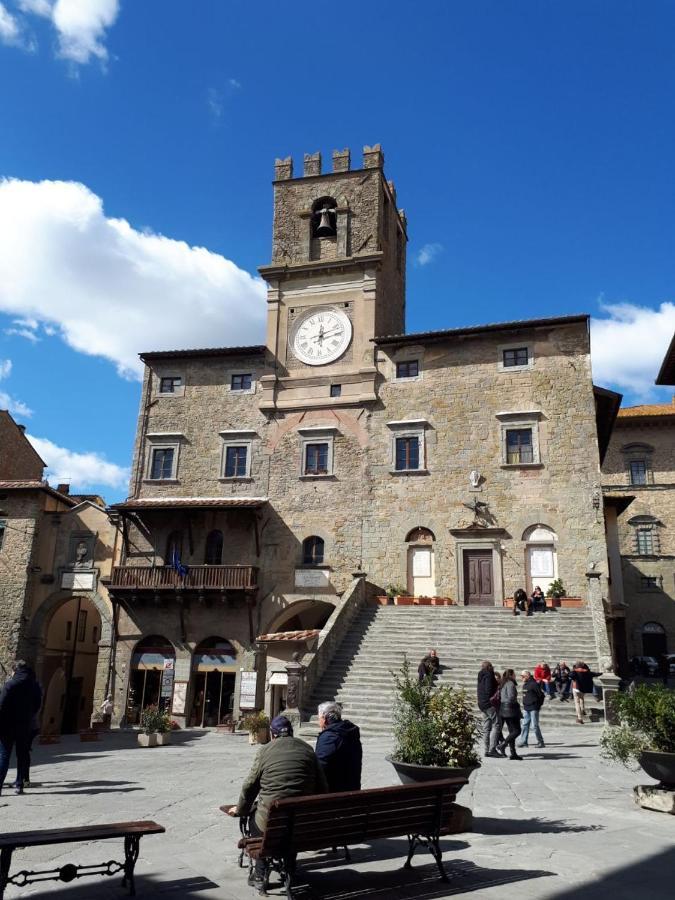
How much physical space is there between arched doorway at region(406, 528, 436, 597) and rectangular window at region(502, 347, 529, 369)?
23.7 ft

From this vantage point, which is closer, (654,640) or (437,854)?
(437,854)

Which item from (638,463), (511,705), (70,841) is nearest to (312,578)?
→ (511,705)

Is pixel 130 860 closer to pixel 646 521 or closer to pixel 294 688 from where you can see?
pixel 294 688

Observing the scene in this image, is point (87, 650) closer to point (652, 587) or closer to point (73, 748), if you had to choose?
point (73, 748)

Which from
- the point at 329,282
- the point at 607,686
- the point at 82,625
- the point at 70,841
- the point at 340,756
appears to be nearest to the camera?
the point at 70,841

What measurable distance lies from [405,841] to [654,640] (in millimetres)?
38476

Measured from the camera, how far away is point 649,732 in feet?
27.9

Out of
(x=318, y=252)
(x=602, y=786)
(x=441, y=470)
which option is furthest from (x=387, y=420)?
(x=602, y=786)

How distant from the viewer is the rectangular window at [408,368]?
30089 millimetres

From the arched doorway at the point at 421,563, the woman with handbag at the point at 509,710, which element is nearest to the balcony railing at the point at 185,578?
the arched doorway at the point at 421,563

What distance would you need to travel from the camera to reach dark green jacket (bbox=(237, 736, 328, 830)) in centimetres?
615

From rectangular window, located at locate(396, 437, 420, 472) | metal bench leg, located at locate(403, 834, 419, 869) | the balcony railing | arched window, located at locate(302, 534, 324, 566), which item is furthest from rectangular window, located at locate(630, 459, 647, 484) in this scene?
metal bench leg, located at locate(403, 834, 419, 869)

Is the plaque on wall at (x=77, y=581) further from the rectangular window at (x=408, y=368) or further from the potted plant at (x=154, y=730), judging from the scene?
the rectangular window at (x=408, y=368)

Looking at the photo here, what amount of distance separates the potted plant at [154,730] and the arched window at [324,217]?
71.5ft
